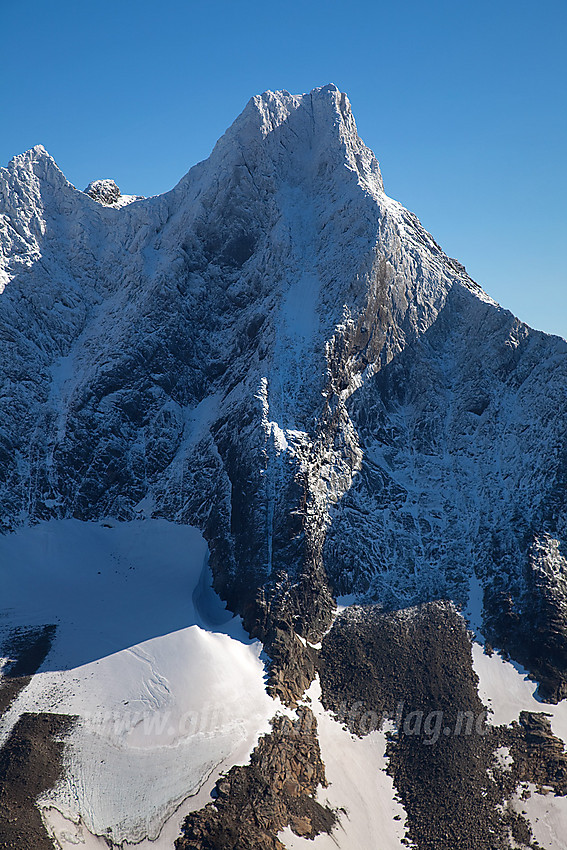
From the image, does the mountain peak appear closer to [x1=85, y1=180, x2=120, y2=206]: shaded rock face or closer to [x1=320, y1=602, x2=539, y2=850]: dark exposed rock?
[x1=85, y1=180, x2=120, y2=206]: shaded rock face

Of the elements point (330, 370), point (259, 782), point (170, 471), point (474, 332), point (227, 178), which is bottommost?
point (259, 782)

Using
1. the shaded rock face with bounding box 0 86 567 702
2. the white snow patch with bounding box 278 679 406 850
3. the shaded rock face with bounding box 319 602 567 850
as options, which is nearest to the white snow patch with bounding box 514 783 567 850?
the shaded rock face with bounding box 319 602 567 850

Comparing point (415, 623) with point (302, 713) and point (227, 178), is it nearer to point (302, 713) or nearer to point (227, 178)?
point (302, 713)

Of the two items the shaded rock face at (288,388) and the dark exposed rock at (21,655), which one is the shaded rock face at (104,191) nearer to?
the shaded rock face at (288,388)

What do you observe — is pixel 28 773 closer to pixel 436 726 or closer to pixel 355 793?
pixel 355 793

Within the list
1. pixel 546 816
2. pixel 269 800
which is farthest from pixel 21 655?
pixel 546 816

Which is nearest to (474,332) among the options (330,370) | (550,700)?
(330,370)

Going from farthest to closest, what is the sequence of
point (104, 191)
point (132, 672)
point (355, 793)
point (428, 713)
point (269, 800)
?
point (104, 191), point (428, 713), point (132, 672), point (355, 793), point (269, 800)
